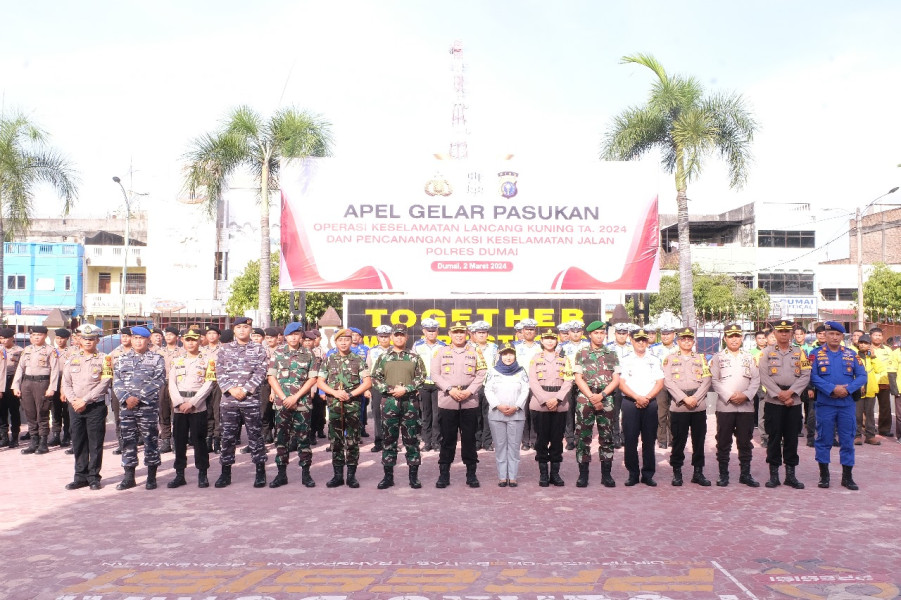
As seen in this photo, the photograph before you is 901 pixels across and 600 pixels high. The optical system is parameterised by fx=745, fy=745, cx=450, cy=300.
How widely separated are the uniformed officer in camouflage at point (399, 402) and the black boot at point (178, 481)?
2.20 metres

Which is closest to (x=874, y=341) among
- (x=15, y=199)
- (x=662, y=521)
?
(x=662, y=521)

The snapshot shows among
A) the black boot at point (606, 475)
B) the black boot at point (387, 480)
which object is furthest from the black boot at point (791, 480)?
the black boot at point (387, 480)

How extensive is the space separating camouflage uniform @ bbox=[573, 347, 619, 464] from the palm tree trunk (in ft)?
35.2

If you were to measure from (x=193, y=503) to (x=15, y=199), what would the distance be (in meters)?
15.1

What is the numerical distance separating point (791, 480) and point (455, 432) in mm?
3657

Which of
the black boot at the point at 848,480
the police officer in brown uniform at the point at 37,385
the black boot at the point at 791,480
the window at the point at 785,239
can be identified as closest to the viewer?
the black boot at the point at 848,480

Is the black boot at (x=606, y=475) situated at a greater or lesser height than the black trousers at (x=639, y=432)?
lesser

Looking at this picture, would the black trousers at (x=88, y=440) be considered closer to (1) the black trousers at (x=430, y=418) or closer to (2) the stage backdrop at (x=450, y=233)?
(1) the black trousers at (x=430, y=418)

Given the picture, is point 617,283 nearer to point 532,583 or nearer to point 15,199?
point 532,583

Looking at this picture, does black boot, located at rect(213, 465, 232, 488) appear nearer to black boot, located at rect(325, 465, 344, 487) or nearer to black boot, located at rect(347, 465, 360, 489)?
black boot, located at rect(325, 465, 344, 487)

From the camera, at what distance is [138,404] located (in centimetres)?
823

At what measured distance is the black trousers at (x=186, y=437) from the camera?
27.0 ft

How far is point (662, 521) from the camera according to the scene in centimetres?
653

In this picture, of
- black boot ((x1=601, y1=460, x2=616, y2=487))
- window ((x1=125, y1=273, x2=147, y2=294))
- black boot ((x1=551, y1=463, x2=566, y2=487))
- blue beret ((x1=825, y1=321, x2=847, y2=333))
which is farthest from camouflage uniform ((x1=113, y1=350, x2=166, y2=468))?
window ((x1=125, y1=273, x2=147, y2=294))
